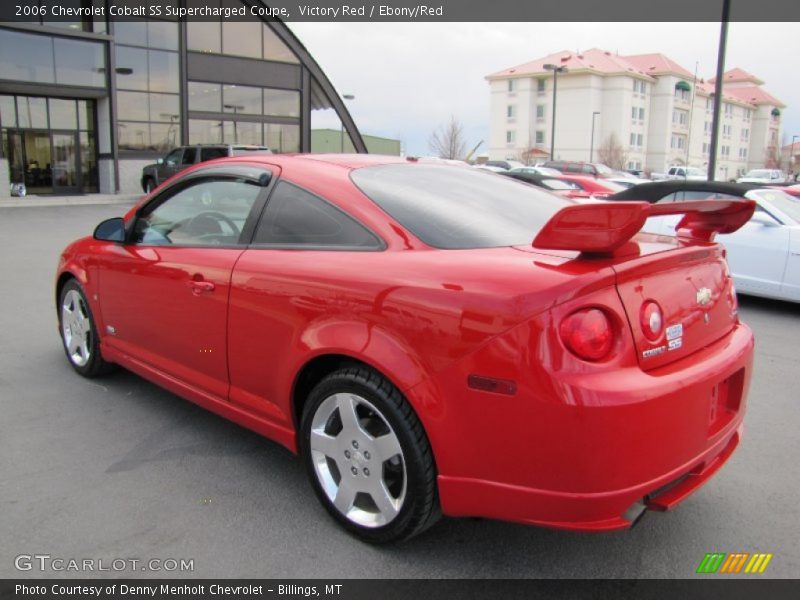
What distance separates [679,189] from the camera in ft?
28.6

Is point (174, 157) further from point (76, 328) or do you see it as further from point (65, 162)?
point (76, 328)

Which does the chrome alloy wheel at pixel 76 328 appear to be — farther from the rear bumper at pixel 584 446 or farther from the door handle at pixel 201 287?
the rear bumper at pixel 584 446

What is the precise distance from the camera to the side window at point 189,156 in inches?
909

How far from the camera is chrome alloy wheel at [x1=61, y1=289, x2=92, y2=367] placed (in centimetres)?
458

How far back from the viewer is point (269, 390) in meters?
3.03

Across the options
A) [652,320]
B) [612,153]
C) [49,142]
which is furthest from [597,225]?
[612,153]

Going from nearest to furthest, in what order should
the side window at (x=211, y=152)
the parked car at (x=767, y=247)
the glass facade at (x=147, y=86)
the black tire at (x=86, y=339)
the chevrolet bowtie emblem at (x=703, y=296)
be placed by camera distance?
the chevrolet bowtie emblem at (x=703, y=296)
the black tire at (x=86, y=339)
the parked car at (x=767, y=247)
the side window at (x=211, y=152)
the glass facade at (x=147, y=86)

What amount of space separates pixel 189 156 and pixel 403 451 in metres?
22.8

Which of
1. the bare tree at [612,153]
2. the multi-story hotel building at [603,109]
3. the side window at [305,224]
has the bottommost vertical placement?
the side window at [305,224]

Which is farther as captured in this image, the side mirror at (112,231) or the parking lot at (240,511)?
the side mirror at (112,231)

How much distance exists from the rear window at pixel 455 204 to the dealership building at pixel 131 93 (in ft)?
78.6

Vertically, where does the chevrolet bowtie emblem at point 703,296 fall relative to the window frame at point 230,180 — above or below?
below

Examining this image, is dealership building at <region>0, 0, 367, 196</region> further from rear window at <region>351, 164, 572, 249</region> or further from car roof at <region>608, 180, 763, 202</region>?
rear window at <region>351, 164, 572, 249</region>

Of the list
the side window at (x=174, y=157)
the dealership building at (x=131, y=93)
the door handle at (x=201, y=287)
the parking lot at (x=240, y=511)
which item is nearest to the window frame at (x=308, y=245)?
the door handle at (x=201, y=287)
